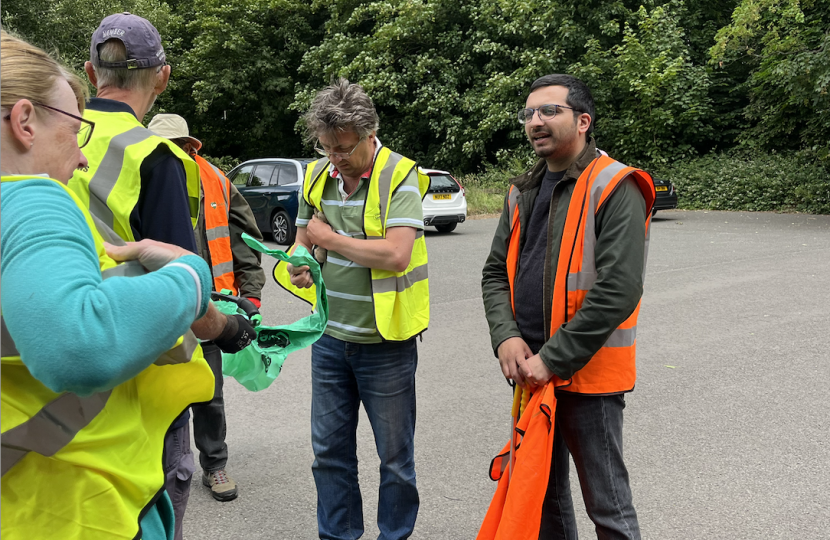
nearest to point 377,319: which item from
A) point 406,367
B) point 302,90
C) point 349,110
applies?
point 406,367

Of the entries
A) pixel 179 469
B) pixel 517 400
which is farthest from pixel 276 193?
pixel 517 400

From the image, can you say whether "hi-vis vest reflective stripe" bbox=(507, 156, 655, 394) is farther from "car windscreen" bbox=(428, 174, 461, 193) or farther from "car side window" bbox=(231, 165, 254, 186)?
"car side window" bbox=(231, 165, 254, 186)

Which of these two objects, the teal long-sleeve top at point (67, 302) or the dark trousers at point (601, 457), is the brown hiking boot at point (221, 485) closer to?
the dark trousers at point (601, 457)

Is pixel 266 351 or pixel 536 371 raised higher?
pixel 266 351

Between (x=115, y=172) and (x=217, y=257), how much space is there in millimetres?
1965

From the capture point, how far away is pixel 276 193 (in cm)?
1455

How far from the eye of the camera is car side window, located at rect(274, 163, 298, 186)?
1470 cm

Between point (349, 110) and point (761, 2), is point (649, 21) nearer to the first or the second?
point (761, 2)

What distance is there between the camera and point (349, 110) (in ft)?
9.20

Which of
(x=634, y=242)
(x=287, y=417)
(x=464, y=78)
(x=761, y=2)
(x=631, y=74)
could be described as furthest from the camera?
(x=464, y=78)

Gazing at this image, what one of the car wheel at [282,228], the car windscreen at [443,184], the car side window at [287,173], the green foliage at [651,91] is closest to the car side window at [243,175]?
the car side window at [287,173]

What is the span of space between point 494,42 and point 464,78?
170 centimetres

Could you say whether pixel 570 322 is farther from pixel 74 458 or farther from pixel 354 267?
pixel 74 458

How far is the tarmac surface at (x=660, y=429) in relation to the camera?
11.4ft
